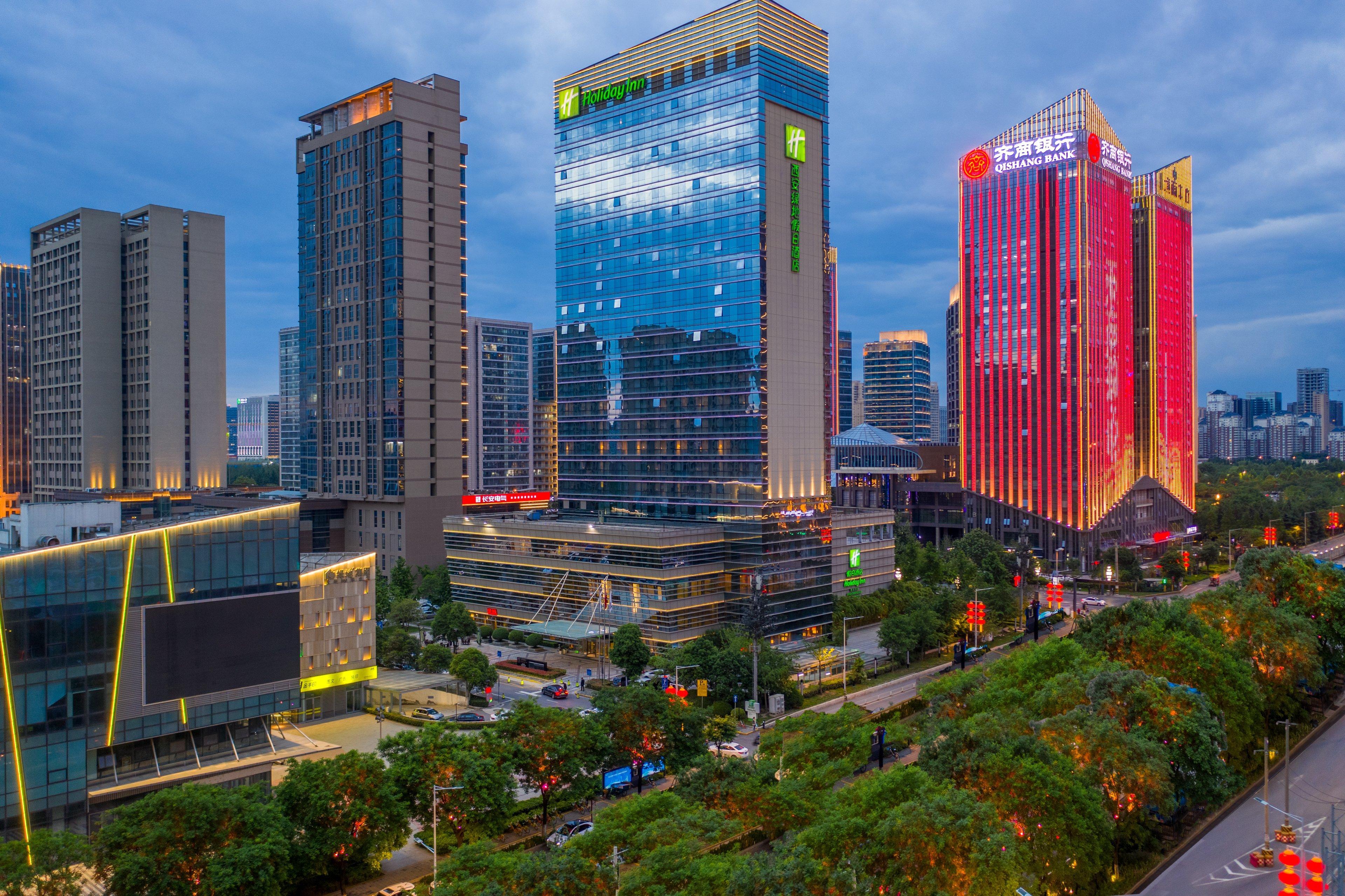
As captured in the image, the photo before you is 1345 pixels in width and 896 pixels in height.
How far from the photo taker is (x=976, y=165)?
195250 mm

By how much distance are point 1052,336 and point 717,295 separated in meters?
104

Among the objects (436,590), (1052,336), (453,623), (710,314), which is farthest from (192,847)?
(1052,336)

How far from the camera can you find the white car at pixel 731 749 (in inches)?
2746

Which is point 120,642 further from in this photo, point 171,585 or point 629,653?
point 629,653

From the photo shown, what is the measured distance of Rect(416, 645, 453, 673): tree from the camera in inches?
3711

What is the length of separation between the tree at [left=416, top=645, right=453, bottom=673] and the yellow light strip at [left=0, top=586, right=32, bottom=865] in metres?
46.6

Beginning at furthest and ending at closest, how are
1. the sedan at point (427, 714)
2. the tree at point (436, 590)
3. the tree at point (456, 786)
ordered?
the tree at point (436, 590) < the sedan at point (427, 714) < the tree at point (456, 786)

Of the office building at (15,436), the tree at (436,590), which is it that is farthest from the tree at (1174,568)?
the office building at (15,436)

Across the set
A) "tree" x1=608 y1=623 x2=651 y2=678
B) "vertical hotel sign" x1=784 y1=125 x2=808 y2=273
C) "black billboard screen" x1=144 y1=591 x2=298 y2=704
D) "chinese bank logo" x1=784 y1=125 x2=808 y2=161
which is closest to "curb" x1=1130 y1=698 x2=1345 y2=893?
"tree" x1=608 y1=623 x2=651 y2=678

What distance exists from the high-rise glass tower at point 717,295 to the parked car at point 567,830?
5207 cm

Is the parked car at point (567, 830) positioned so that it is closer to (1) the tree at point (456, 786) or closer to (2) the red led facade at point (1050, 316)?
(1) the tree at point (456, 786)

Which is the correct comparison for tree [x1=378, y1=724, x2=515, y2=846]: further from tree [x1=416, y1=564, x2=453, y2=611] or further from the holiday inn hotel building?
tree [x1=416, y1=564, x2=453, y2=611]

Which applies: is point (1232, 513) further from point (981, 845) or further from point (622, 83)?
point (981, 845)

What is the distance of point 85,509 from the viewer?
59.9m
